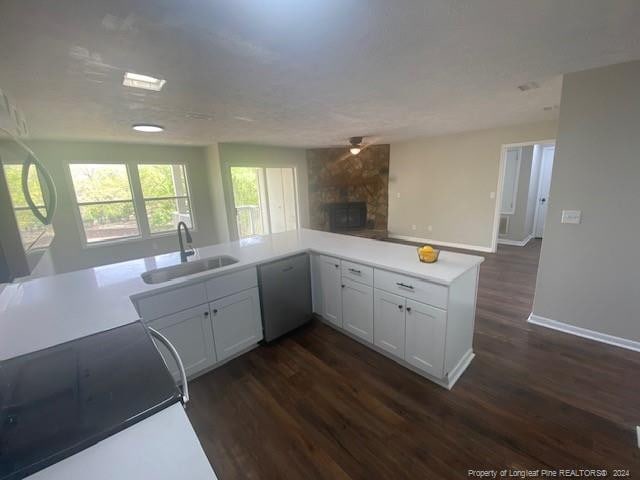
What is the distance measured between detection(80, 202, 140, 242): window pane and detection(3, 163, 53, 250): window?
4.69 metres

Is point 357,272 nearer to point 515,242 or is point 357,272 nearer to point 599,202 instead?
point 599,202

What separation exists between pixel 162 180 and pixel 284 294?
437 centimetres

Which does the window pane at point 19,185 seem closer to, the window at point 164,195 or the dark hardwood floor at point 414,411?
the dark hardwood floor at point 414,411

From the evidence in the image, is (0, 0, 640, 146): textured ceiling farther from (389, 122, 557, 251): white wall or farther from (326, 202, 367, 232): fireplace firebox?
(326, 202, 367, 232): fireplace firebox

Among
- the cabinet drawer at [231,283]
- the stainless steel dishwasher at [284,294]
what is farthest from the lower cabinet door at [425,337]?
the cabinet drawer at [231,283]

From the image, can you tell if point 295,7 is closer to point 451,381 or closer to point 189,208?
point 451,381

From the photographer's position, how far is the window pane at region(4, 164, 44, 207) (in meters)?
0.79

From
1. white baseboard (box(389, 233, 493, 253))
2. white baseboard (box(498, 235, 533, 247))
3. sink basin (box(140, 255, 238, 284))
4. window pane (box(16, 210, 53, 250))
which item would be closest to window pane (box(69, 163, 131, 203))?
sink basin (box(140, 255, 238, 284))

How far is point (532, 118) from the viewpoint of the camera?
3922 mm

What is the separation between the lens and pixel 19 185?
896mm

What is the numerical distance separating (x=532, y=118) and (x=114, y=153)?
6868 mm

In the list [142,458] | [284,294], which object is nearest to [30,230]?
[142,458]

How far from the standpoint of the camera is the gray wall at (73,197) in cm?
435

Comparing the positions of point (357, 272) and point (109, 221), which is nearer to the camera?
point (357, 272)
